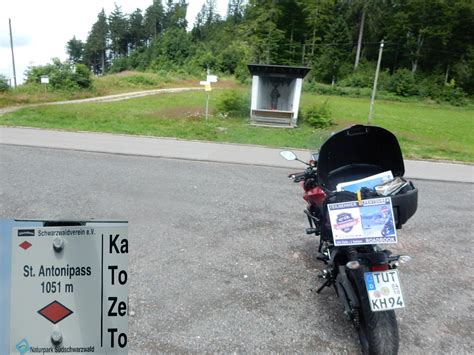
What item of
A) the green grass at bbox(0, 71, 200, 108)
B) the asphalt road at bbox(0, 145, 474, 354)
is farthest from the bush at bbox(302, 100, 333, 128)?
the green grass at bbox(0, 71, 200, 108)

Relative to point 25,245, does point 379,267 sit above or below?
below

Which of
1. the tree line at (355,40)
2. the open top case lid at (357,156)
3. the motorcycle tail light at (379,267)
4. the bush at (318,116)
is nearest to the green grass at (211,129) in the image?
the bush at (318,116)

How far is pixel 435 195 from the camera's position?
7.16m

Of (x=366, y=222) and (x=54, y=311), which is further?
(x=366, y=222)

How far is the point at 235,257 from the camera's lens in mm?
4082

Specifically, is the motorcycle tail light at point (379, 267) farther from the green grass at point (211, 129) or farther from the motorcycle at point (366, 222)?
the green grass at point (211, 129)

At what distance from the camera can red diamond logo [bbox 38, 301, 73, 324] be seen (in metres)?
1.60

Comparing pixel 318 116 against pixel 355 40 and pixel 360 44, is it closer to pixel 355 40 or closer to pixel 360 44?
pixel 360 44

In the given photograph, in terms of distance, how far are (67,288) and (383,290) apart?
1.98m

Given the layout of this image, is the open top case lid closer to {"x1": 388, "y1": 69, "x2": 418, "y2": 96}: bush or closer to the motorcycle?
the motorcycle

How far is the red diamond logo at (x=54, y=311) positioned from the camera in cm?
160

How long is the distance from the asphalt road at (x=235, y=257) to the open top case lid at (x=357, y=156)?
121cm

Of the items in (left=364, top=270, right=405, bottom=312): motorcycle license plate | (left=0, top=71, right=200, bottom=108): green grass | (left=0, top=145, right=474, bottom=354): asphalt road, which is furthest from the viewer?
(left=0, top=71, right=200, bottom=108): green grass

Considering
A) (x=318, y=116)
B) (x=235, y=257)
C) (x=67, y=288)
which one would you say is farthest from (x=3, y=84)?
(x=67, y=288)
